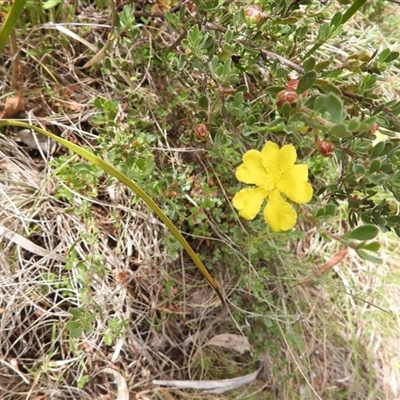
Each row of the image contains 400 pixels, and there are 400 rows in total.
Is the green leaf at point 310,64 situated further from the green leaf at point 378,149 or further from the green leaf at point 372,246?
the green leaf at point 372,246

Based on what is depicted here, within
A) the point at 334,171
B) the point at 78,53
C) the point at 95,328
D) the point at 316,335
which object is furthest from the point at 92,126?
the point at 316,335

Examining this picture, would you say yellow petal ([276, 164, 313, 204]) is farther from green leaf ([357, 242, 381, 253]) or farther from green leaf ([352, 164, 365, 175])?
green leaf ([357, 242, 381, 253])

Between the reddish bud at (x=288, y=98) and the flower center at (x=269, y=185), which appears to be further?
the flower center at (x=269, y=185)

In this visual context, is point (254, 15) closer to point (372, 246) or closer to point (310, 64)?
point (310, 64)

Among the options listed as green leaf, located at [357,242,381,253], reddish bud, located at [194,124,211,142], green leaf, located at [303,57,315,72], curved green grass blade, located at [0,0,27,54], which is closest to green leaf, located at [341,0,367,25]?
green leaf, located at [303,57,315,72]

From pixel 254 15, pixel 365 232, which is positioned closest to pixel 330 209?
pixel 365 232

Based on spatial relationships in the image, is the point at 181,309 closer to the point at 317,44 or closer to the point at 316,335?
the point at 316,335

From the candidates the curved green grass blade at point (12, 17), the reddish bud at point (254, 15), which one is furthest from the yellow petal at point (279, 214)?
the curved green grass blade at point (12, 17)
